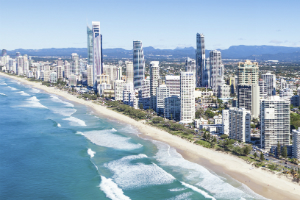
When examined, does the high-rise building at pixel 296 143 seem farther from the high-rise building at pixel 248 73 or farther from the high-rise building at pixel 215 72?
the high-rise building at pixel 215 72

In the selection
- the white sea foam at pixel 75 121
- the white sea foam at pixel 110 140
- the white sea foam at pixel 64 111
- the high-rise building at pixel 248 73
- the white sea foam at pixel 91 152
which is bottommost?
the white sea foam at pixel 91 152

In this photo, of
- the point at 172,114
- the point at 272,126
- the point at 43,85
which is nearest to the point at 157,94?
the point at 172,114

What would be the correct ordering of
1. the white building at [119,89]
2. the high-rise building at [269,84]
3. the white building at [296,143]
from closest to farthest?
the white building at [296,143]
the high-rise building at [269,84]
the white building at [119,89]

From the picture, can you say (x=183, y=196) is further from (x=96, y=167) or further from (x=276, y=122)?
(x=276, y=122)

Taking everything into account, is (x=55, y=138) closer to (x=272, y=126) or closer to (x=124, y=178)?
(x=124, y=178)

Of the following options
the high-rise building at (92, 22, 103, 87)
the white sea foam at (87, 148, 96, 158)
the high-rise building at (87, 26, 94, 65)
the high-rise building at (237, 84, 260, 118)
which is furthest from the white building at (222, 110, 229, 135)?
the high-rise building at (87, 26, 94, 65)

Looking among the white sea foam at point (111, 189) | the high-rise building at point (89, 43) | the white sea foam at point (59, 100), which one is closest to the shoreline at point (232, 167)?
the white sea foam at point (111, 189)

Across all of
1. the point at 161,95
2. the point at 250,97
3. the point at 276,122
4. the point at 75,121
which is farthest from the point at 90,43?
the point at 276,122
